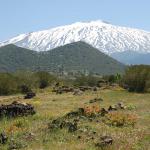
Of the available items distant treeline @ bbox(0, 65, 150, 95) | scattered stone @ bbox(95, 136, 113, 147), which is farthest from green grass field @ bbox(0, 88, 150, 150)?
distant treeline @ bbox(0, 65, 150, 95)

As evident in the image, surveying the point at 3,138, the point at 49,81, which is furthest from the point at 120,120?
the point at 49,81

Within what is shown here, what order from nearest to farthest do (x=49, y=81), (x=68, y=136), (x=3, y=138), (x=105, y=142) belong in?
1. (x=105, y=142)
2. (x=3, y=138)
3. (x=68, y=136)
4. (x=49, y=81)

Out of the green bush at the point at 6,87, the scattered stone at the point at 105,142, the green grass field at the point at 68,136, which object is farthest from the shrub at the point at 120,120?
the green bush at the point at 6,87

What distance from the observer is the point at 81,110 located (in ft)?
98.6

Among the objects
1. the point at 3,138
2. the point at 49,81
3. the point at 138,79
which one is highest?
the point at 138,79

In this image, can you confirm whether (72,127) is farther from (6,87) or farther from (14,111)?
(6,87)

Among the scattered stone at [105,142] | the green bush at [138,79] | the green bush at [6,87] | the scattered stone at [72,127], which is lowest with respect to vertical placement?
the green bush at [6,87]

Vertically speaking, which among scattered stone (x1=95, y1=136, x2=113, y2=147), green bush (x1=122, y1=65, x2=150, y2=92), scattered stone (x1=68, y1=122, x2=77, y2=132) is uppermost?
green bush (x1=122, y1=65, x2=150, y2=92)

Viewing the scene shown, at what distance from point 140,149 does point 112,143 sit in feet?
4.87

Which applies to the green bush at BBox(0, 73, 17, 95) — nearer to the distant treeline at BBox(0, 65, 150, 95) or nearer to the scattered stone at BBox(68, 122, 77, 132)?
the distant treeline at BBox(0, 65, 150, 95)

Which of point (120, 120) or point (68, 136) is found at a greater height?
point (120, 120)

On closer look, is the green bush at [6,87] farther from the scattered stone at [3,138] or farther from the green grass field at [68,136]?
the scattered stone at [3,138]

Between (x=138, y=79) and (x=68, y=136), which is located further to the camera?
(x=138, y=79)

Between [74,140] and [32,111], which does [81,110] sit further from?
[74,140]
